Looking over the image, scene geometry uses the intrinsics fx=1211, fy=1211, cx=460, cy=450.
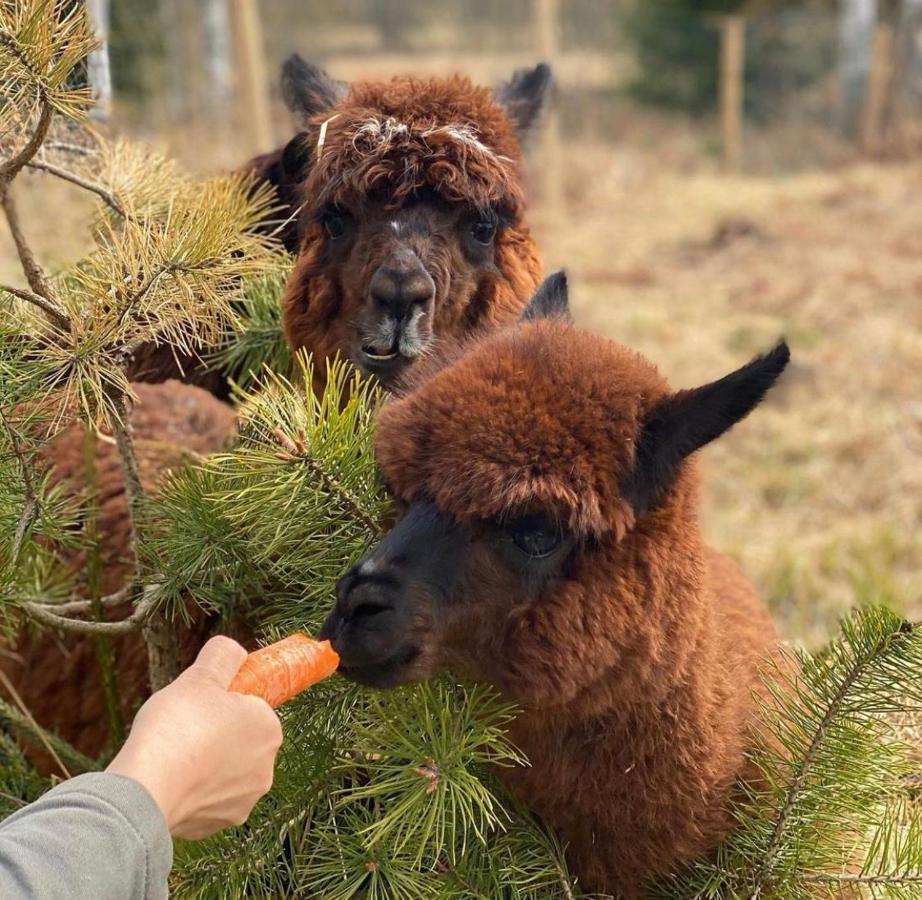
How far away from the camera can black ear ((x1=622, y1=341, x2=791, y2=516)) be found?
2525 millimetres

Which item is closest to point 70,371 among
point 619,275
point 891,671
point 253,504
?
point 253,504

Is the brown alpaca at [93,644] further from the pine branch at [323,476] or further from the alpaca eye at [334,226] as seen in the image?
the pine branch at [323,476]

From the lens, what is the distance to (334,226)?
12.0 ft

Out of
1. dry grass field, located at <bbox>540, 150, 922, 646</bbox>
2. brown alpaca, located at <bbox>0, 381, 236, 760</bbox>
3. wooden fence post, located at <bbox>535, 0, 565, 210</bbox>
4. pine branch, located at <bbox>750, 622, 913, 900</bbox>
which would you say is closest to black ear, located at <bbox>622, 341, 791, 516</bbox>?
pine branch, located at <bbox>750, 622, 913, 900</bbox>

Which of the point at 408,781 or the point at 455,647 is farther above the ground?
the point at 455,647

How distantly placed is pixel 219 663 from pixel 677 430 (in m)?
1.07

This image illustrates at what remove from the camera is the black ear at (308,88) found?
406cm

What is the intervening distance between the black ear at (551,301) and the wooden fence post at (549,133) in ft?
38.6

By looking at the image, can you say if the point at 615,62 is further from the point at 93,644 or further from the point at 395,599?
the point at 395,599

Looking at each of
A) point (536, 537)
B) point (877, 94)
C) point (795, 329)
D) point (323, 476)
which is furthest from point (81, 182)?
point (877, 94)

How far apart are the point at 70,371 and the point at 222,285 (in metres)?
0.50

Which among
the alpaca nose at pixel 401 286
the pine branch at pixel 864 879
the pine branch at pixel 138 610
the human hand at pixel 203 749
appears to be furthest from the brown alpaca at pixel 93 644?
the pine branch at pixel 864 879

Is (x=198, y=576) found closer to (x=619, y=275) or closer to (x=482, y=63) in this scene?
(x=619, y=275)

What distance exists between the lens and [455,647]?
8.32 ft
